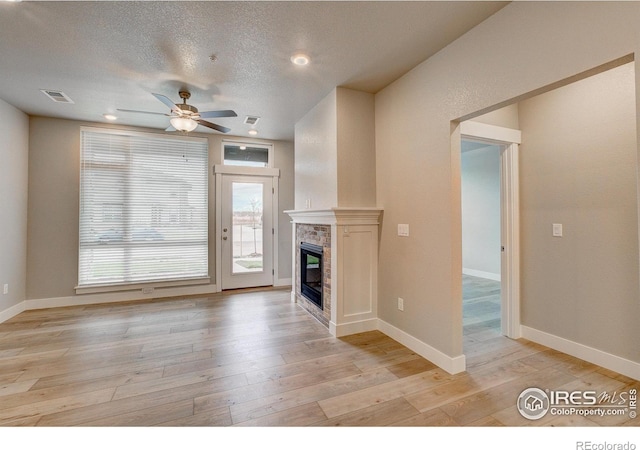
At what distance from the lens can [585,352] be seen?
2568mm

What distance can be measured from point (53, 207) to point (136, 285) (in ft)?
5.37

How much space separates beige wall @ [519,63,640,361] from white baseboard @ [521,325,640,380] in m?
0.05

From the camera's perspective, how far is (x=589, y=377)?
230 cm

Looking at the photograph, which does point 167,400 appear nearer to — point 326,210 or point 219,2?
point 326,210

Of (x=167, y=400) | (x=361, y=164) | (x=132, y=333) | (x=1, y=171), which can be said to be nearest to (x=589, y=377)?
(x=361, y=164)

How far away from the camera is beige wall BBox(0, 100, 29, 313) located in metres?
3.65

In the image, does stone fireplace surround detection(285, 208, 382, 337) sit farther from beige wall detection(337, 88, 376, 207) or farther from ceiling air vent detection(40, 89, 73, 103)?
ceiling air vent detection(40, 89, 73, 103)

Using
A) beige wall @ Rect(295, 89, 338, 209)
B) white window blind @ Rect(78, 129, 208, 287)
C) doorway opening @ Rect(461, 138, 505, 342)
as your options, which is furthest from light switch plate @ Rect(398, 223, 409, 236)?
white window blind @ Rect(78, 129, 208, 287)

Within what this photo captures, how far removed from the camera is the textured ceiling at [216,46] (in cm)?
204

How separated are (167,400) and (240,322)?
1.55 metres

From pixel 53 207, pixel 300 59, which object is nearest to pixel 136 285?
pixel 53 207

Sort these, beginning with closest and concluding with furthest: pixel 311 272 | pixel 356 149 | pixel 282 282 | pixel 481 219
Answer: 1. pixel 356 149
2. pixel 311 272
3. pixel 282 282
4. pixel 481 219

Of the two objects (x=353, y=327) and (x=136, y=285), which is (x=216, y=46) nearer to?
(x=353, y=327)

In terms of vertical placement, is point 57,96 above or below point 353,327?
above
